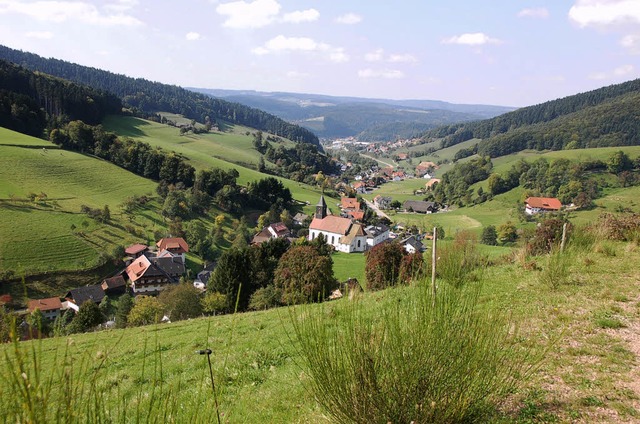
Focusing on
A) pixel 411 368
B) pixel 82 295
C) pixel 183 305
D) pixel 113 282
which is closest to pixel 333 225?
pixel 113 282

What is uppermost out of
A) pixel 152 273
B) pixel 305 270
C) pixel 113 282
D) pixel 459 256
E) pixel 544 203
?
pixel 459 256

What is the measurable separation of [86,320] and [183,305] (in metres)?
8.43

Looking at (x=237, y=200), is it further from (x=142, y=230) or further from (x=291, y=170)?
(x=291, y=170)

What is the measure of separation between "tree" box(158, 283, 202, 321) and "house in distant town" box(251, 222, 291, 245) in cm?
3749

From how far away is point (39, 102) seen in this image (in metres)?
117

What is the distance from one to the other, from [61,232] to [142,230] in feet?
41.6

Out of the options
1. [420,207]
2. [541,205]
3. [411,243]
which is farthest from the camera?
[420,207]

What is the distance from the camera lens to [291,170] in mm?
146750

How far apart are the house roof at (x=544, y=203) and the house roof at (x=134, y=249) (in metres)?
89.7

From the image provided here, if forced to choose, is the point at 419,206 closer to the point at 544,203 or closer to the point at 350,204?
the point at 350,204

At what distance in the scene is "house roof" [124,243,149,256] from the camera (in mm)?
57406

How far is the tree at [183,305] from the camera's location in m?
33.0

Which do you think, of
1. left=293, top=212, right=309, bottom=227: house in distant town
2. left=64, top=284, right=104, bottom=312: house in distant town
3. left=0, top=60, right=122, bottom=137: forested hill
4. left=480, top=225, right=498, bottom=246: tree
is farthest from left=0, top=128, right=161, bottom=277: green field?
left=480, top=225, right=498, bottom=246: tree

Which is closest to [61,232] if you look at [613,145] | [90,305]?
[90,305]
